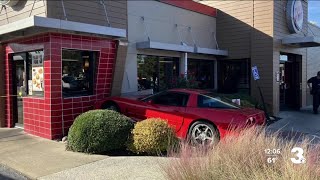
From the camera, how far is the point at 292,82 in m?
17.6

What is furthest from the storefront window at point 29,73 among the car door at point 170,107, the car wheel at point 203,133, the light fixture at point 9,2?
the car wheel at point 203,133

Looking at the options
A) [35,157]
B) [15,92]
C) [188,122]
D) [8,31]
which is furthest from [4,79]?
[188,122]

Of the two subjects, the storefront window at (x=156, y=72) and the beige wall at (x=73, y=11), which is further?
the storefront window at (x=156, y=72)

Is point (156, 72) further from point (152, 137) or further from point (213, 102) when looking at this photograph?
point (152, 137)

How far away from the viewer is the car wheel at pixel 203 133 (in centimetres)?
821

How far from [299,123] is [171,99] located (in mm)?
6064

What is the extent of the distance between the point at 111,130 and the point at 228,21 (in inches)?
391

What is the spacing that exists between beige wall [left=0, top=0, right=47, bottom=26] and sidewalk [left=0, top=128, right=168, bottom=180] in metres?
3.39

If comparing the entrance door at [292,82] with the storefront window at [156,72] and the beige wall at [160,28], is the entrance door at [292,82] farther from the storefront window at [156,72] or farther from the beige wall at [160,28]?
the storefront window at [156,72]

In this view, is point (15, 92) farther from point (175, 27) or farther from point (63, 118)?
point (175, 27)

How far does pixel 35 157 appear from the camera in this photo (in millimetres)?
7555

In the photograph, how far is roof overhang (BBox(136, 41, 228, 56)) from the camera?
38.9 ft

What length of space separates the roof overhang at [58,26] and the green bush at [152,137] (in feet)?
10.3

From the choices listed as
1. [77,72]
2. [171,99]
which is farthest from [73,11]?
[171,99]
